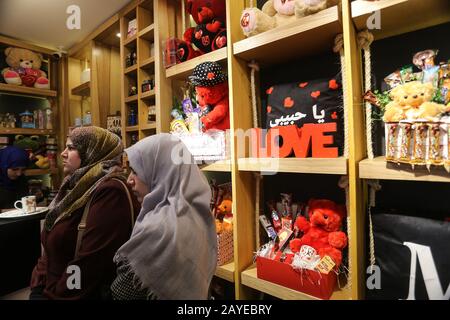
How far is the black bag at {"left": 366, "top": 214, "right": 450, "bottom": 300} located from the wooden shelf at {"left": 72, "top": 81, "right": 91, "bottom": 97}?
2.55 meters

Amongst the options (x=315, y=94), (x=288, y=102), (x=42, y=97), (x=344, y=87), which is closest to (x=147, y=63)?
(x=288, y=102)

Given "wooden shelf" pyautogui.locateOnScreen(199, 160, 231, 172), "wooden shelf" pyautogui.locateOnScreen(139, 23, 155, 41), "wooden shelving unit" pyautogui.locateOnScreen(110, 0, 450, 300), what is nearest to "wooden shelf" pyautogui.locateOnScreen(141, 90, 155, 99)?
"wooden shelving unit" pyautogui.locateOnScreen(110, 0, 450, 300)

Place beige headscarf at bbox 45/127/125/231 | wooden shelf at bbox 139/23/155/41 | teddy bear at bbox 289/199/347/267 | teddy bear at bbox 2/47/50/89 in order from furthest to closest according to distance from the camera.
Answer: teddy bear at bbox 2/47/50/89, wooden shelf at bbox 139/23/155/41, beige headscarf at bbox 45/127/125/231, teddy bear at bbox 289/199/347/267

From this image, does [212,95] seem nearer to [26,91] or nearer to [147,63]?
[147,63]

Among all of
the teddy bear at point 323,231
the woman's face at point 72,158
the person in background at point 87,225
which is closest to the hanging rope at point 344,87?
the teddy bear at point 323,231

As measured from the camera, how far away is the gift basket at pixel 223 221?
1235 millimetres

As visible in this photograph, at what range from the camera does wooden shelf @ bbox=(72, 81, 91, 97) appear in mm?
2444

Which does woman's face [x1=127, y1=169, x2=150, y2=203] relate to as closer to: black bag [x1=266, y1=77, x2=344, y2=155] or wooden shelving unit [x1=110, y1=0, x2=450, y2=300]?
wooden shelving unit [x1=110, y1=0, x2=450, y2=300]

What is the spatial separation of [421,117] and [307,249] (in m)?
0.59

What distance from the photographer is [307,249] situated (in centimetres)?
99

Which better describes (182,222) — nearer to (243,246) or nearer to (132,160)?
(132,160)

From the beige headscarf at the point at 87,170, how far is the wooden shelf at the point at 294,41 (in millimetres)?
735

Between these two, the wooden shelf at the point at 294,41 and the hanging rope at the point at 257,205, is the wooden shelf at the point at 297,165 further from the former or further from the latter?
the wooden shelf at the point at 294,41
